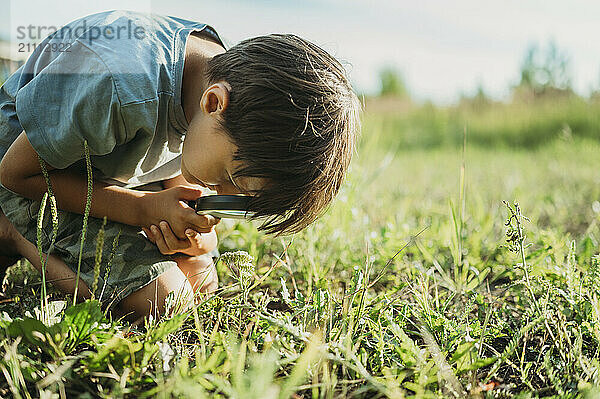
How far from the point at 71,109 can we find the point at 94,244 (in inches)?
18.3

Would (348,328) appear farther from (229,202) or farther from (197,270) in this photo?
(197,270)


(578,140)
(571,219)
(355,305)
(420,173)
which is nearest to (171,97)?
(355,305)

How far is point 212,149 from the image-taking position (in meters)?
1.53

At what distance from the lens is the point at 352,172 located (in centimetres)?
231

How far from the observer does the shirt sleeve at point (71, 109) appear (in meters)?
1.51

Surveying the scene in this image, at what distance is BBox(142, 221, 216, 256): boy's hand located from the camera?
5.61 feet

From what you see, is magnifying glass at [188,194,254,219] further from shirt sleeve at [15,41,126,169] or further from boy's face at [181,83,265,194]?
shirt sleeve at [15,41,126,169]

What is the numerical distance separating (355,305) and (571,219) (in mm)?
1743

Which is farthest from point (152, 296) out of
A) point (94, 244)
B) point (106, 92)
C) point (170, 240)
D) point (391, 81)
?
point (391, 81)

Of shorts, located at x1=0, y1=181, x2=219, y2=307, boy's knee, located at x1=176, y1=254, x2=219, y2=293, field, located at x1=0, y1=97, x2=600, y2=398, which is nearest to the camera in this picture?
field, located at x1=0, y1=97, x2=600, y2=398

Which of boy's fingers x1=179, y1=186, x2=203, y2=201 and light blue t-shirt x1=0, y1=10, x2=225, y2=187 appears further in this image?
boy's fingers x1=179, y1=186, x2=203, y2=201

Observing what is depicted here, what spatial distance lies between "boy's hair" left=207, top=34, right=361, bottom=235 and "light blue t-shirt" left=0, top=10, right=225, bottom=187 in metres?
0.17

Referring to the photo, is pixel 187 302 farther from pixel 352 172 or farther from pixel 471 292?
pixel 352 172

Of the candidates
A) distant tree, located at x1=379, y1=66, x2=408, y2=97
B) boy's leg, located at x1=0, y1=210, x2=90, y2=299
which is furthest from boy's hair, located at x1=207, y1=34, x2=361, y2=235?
distant tree, located at x1=379, y1=66, x2=408, y2=97
